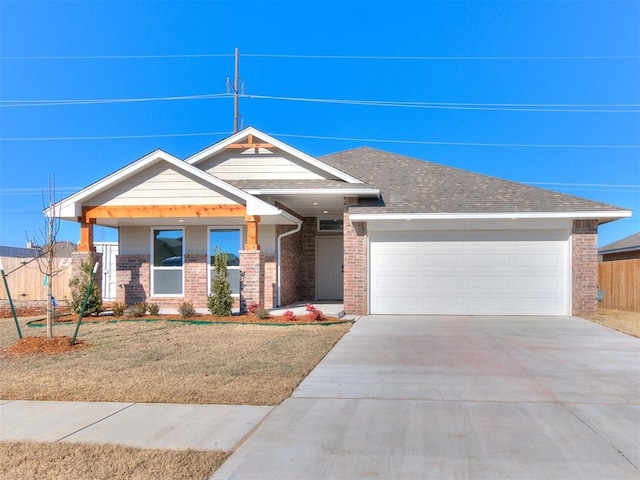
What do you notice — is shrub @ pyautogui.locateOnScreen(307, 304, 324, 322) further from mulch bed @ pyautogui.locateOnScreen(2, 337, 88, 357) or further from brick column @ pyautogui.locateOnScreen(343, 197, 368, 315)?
mulch bed @ pyautogui.locateOnScreen(2, 337, 88, 357)

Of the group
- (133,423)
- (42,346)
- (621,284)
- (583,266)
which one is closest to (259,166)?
(42,346)

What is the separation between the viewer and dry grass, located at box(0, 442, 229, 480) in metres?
3.83

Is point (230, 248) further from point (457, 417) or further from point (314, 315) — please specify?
point (457, 417)

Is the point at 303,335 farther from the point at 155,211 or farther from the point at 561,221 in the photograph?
the point at 561,221

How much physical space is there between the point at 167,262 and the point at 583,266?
1198cm

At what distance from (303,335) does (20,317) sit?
30.8 feet

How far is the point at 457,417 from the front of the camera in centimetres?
527

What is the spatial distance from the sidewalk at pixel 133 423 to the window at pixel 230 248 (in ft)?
30.5

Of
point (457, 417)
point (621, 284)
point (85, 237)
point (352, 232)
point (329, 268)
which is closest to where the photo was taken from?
point (457, 417)

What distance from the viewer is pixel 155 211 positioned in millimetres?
13375

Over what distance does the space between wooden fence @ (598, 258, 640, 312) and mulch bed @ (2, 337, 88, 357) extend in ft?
52.8

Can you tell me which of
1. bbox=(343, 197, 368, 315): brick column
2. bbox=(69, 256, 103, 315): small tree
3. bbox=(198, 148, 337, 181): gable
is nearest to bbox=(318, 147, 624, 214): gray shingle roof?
bbox=(343, 197, 368, 315): brick column

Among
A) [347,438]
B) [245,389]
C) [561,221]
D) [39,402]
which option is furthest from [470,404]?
[561,221]

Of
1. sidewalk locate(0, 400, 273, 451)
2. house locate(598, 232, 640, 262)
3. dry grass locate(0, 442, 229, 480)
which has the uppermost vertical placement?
house locate(598, 232, 640, 262)
